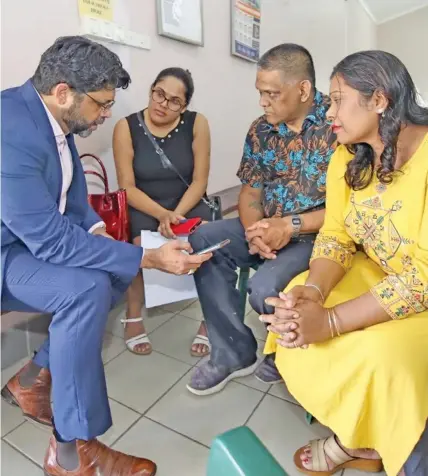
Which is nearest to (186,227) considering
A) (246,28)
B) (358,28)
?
(246,28)

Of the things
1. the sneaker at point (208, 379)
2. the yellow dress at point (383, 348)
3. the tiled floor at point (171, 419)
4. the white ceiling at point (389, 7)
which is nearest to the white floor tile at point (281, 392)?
the tiled floor at point (171, 419)

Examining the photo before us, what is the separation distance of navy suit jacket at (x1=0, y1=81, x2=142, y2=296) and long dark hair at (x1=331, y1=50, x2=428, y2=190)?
0.74m

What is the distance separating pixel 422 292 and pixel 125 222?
112cm

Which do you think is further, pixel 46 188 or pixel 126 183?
pixel 126 183

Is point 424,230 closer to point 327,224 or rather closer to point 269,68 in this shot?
point 327,224

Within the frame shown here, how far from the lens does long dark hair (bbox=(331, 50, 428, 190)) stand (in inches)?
38.9

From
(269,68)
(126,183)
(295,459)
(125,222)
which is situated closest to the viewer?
(295,459)

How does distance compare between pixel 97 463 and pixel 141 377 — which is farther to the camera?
pixel 141 377

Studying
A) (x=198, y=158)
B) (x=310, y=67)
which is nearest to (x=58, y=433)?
(x=198, y=158)

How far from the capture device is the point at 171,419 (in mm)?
1338

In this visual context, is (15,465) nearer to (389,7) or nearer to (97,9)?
(97,9)

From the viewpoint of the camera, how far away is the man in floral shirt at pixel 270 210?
138 centimetres

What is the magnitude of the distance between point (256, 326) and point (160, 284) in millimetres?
555

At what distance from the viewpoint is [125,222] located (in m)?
1.64
